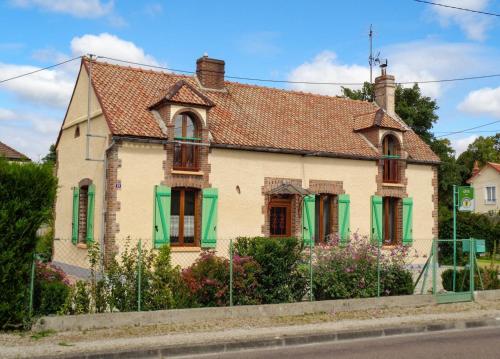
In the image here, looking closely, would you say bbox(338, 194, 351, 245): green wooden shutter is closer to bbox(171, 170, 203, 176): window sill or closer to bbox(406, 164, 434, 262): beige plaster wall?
bbox(406, 164, 434, 262): beige plaster wall

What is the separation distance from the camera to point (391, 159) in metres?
22.8

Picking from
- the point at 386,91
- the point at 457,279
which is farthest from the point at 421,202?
the point at 457,279

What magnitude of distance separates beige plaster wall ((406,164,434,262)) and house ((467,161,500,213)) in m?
29.2

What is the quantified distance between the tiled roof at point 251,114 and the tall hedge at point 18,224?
24.6 feet

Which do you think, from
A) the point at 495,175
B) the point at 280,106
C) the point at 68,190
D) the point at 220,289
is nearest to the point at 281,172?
the point at 280,106

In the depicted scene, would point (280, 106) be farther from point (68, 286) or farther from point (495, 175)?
point (495, 175)

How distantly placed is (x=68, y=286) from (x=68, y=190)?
1123 cm

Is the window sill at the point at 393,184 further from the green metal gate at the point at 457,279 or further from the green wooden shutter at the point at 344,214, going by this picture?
the green metal gate at the point at 457,279

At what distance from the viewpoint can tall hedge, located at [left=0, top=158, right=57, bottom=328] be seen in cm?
934

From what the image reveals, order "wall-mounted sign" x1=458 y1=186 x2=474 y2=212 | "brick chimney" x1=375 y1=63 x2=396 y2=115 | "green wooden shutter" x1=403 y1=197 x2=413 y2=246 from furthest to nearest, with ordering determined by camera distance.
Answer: "brick chimney" x1=375 y1=63 x2=396 y2=115 < "green wooden shutter" x1=403 y1=197 x2=413 y2=246 < "wall-mounted sign" x1=458 y1=186 x2=474 y2=212

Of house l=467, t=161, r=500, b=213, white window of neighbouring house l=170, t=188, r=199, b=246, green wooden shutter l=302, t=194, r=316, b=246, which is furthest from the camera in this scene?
house l=467, t=161, r=500, b=213

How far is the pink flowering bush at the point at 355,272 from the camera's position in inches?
502

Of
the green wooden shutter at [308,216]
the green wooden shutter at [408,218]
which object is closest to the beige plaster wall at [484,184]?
the green wooden shutter at [408,218]

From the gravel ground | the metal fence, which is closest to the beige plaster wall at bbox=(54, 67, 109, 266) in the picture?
the metal fence
